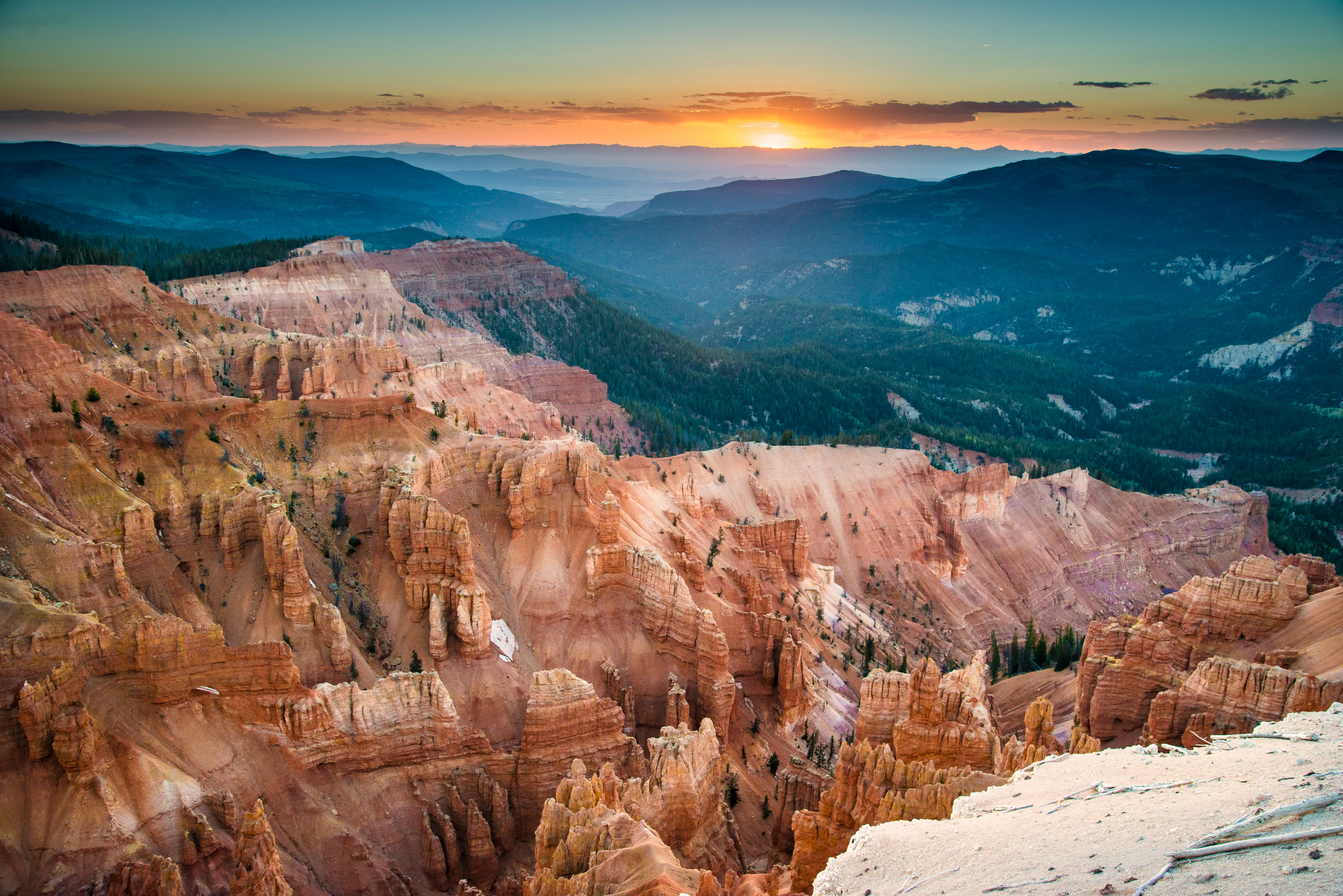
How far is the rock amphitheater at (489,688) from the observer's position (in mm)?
27984

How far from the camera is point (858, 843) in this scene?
23.2m

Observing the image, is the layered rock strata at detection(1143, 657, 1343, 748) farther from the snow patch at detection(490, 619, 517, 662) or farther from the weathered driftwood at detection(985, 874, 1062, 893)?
the snow patch at detection(490, 619, 517, 662)

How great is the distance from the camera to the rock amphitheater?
91.8 feet

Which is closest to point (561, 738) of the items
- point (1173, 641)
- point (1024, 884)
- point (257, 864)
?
point (257, 864)

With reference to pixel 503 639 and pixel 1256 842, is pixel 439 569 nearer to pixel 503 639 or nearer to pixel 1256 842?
pixel 503 639

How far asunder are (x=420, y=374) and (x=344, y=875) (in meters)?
61.8

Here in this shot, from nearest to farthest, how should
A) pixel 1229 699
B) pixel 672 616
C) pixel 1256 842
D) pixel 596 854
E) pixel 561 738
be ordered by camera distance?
pixel 1256 842 < pixel 596 854 < pixel 1229 699 < pixel 561 738 < pixel 672 616

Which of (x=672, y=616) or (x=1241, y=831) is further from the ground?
(x=1241, y=831)

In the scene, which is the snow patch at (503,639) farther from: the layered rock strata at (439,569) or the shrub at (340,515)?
the shrub at (340,515)

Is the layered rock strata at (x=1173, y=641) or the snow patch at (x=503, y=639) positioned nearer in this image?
the layered rock strata at (x=1173, y=641)

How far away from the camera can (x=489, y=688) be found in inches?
1818

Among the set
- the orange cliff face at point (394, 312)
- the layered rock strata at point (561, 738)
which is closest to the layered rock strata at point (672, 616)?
the layered rock strata at point (561, 738)

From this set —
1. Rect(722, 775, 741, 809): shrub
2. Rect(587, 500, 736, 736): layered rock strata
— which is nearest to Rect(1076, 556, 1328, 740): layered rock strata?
Rect(722, 775, 741, 809): shrub

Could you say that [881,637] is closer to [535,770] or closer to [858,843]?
[535,770]
